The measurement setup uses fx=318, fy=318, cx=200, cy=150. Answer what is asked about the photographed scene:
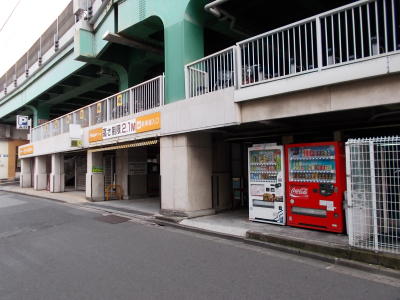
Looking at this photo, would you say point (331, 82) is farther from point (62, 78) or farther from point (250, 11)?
point (62, 78)

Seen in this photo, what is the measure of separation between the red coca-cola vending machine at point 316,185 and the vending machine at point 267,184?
0.17 meters

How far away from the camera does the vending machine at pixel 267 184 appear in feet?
25.4

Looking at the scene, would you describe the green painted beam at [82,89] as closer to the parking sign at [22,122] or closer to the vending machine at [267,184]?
the parking sign at [22,122]

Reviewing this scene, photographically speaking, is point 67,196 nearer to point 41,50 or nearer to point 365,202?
point 41,50

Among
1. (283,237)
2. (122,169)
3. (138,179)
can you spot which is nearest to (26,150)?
(122,169)

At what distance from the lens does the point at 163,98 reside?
10.4m

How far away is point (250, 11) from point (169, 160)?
17.6 feet

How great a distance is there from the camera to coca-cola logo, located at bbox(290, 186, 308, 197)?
727cm

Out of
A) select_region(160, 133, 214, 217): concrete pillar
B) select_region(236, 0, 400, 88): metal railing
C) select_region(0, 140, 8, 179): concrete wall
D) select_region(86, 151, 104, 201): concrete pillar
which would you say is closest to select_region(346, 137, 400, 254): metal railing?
select_region(236, 0, 400, 88): metal railing

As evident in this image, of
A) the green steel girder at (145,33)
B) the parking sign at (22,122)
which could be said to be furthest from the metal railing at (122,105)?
the parking sign at (22,122)

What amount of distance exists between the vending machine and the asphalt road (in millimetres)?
1427

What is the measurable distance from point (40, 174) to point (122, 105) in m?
13.5

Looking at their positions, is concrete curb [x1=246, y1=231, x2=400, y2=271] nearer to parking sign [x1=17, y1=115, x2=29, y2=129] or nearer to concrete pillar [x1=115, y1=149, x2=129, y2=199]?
concrete pillar [x1=115, y1=149, x2=129, y2=199]

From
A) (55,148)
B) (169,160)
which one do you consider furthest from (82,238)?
(55,148)
